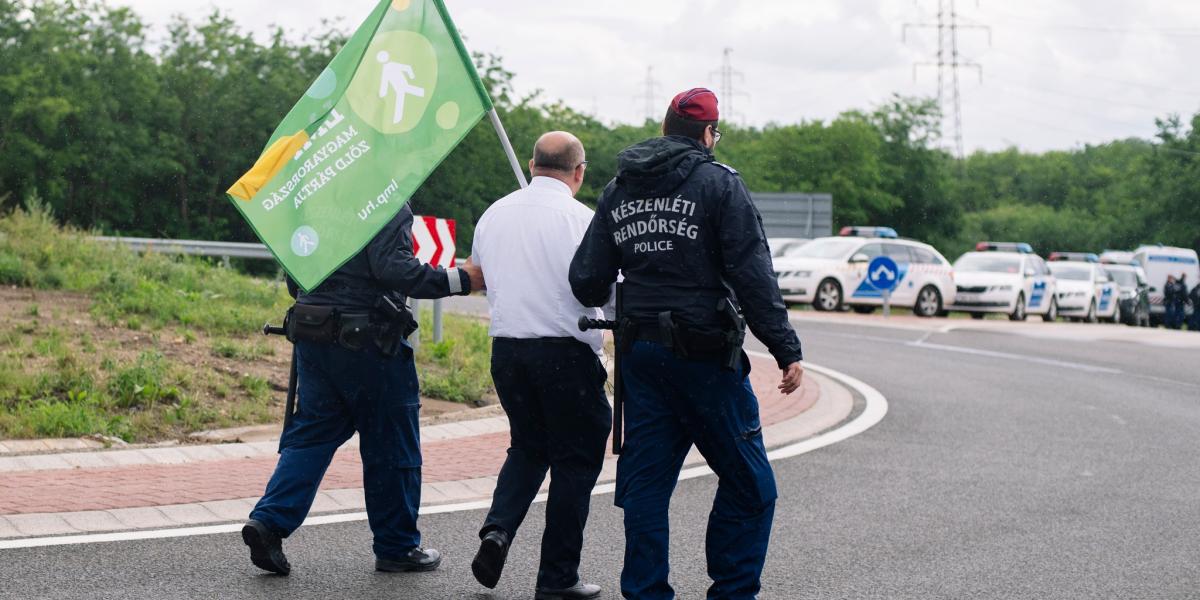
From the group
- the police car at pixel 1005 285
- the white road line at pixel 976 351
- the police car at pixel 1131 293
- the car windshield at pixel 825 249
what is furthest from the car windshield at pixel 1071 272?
the white road line at pixel 976 351

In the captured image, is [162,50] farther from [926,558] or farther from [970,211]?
[970,211]

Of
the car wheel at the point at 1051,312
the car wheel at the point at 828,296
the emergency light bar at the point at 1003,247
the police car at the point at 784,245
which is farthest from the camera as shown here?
the emergency light bar at the point at 1003,247

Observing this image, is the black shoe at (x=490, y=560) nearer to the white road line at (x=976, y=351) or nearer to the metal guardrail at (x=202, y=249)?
the metal guardrail at (x=202, y=249)

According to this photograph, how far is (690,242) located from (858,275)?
76.9ft

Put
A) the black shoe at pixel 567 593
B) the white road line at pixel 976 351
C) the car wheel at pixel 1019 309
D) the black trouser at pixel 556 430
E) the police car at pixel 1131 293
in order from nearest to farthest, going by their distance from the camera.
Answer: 1. the black trouser at pixel 556 430
2. the black shoe at pixel 567 593
3. the white road line at pixel 976 351
4. the car wheel at pixel 1019 309
5. the police car at pixel 1131 293

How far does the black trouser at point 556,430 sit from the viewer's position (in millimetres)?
5312

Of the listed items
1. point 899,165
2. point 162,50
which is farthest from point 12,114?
point 899,165

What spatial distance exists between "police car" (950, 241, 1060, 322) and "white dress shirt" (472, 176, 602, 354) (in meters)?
24.6

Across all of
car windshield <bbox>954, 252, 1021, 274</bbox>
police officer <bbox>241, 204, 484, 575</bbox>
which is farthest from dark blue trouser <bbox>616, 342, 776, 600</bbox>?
car windshield <bbox>954, 252, 1021, 274</bbox>

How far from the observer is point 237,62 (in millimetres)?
43188

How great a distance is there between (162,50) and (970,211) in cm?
7691

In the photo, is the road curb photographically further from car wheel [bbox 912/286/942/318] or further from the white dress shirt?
car wheel [bbox 912/286/942/318]

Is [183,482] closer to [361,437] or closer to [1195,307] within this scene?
[361,437]

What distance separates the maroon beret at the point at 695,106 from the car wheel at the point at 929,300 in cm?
2410
